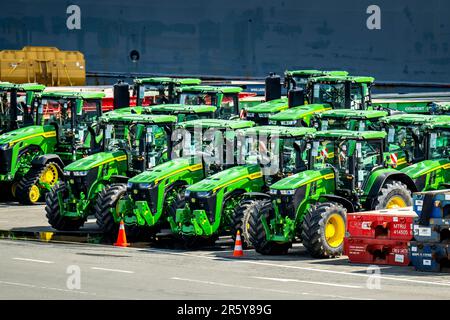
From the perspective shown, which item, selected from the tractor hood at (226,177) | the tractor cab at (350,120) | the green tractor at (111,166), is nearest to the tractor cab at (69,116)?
the green tractor at (111,166)

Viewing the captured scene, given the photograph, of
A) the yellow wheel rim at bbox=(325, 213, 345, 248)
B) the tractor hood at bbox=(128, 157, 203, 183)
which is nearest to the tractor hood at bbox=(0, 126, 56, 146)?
the tractor hood at bbox=(128, 157, 203, 183)

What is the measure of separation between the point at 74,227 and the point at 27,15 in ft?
127

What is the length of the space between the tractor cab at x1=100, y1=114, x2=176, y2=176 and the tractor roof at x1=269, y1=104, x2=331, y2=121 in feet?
15.3

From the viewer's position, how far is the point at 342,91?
35688 mm

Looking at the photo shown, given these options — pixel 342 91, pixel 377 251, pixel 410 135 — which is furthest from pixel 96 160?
pixel 342 91

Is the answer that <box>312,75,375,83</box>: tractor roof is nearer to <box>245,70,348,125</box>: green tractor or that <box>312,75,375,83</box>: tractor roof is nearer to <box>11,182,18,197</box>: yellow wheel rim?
<box>245,70,348,125</box>: green tractor

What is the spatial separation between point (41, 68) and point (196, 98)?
16045 mm

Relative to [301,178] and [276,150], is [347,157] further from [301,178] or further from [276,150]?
[276,150]

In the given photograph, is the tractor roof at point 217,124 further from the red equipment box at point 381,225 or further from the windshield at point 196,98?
the windshield at point 196,98

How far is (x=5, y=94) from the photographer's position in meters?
37.8

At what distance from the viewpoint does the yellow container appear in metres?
52.1

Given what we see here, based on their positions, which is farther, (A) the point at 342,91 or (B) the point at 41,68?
(B) the point at 41,68

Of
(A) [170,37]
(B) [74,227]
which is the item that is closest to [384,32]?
(A) [170,37]

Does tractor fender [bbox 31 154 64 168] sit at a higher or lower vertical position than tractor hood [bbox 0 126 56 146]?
lower
